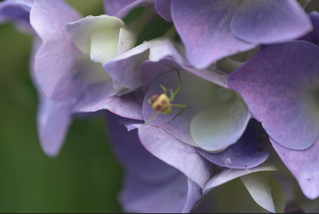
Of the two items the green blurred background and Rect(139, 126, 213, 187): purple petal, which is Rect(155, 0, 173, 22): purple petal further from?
the green blurred background

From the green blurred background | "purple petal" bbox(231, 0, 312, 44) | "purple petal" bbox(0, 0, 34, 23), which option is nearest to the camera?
"purple petal" bbox(231, 0, 312, 44)

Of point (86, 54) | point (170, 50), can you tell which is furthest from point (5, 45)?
point (170, 50)

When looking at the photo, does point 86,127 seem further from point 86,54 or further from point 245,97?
point 245,97

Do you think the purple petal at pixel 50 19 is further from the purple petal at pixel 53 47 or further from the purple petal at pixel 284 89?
the purple petal at pixel 284 89

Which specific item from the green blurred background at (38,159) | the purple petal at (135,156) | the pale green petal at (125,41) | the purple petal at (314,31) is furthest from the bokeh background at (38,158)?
the purple petal at (314,31)

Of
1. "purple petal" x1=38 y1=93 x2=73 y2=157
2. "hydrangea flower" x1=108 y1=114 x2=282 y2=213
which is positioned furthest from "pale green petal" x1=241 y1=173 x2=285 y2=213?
"purple petal" x1=38 y1=93 x2=73 y2=157

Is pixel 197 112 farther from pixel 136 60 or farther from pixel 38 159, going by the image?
pixel 38 159
